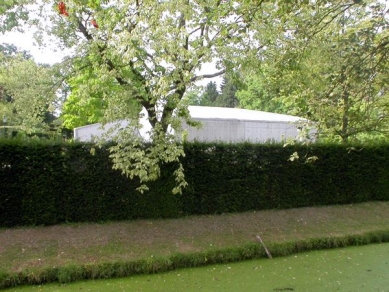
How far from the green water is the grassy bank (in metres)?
0.19

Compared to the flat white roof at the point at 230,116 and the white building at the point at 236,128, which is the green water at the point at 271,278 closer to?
the white building at the point at 236,128

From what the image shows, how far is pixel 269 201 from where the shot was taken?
8.55 meters

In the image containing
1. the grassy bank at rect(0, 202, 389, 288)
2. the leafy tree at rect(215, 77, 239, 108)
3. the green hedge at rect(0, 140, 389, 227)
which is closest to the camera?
the grassy bank at rect(0, 202, 389, 288)

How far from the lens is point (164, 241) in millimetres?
6441

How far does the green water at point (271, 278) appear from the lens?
15.9 ft

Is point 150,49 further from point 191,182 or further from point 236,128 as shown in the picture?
point 236,128

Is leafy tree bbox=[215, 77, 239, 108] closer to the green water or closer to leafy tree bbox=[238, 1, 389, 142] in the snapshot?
the green water

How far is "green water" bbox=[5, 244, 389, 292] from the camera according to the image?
484 cm

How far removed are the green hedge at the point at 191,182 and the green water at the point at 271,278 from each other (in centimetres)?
204

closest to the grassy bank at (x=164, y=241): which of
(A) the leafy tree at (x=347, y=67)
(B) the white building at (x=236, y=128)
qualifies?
(B) the white building at (x=236, y=128)

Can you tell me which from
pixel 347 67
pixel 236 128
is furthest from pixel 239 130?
pixel 347 67

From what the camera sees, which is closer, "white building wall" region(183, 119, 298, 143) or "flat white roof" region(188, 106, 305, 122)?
"white building wall" region(183, 119, 298, 143)

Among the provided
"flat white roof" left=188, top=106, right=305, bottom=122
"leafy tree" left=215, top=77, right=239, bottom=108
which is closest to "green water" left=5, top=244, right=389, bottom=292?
"flat white roof" left=188, top=106, right=305, bottom=122

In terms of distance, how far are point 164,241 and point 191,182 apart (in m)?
1.74
